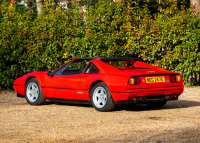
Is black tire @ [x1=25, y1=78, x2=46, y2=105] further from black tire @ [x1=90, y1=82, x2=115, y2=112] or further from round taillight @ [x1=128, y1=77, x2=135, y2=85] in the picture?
round taillight @ [x1=128, y1=77, x2=135, y2=85]

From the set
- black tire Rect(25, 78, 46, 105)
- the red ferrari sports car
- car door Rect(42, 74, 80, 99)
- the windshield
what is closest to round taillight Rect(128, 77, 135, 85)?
the red ferrari sports car

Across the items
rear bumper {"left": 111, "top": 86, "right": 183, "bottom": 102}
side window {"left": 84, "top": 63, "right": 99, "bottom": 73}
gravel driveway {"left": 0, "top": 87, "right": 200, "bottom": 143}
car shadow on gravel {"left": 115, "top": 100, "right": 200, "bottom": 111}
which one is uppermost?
side window {"left": 84, "top": 63, "right": 99, "bottom": 73}

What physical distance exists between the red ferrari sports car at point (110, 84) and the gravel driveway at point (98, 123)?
0.29m

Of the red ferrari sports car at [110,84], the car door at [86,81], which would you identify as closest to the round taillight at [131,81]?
the red ferrari sports car at [110,84]

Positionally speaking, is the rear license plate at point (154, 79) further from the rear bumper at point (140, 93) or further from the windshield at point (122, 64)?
the windshield at point (122, 64)

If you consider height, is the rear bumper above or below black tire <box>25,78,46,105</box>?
above

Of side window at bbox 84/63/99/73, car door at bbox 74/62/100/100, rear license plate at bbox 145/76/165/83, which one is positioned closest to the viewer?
rear license plate at bbox 145/76/165/83

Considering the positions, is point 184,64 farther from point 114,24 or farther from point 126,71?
point 126,71

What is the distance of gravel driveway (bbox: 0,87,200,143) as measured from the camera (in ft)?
20.6

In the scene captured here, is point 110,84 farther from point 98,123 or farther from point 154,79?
point 98,123

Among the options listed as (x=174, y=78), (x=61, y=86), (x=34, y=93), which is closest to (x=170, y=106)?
(x=174, y=78)

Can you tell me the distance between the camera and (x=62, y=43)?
16.0 metres

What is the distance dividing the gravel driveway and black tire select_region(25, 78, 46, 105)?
19 centimetres

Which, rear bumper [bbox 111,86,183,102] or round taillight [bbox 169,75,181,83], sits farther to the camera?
round taillight [bbox 169,75,181,83]
